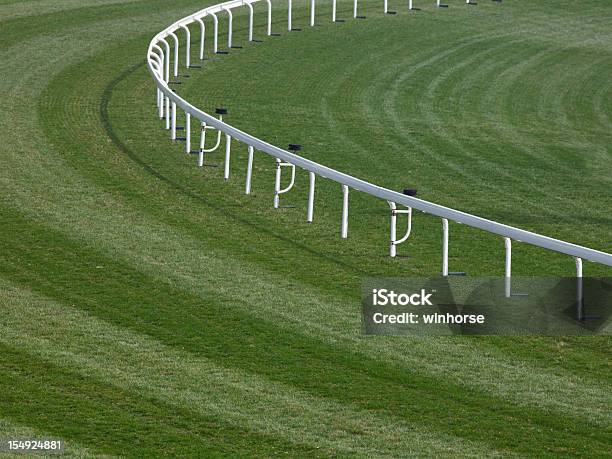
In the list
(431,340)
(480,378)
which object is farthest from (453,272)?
(480,378)

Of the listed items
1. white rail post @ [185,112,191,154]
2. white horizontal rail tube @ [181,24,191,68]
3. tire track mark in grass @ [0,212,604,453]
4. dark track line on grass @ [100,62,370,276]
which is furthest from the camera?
white horizontal rail tube @ [181,24,191,68]

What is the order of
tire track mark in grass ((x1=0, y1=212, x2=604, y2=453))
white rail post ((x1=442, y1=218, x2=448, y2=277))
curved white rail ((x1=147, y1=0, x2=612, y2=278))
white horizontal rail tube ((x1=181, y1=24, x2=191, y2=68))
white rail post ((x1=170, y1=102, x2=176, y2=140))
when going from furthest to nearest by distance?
white horizontal rail tube ((x1=181, y1=24, x2=191, y2=68)) → white rail post ((x1=170, y1=102, x2=176, y2=140)) → white rail post ((x1=442, y1=218, x2=448, y2=277)) → curved white rail ((x1=147, y1=0, x2=612, y2=278)) → tire track mark in grass ((x1=0, y1=212, x2=604, y2=453))

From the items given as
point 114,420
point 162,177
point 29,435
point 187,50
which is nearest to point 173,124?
point 162,177

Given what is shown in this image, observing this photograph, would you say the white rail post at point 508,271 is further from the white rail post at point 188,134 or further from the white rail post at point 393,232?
the white rail post at point 188,134

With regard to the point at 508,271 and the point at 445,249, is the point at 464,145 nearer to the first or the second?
the point at 445,249

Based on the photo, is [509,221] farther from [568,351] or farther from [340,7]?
[340,7]

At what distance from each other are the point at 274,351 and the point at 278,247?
138 inches

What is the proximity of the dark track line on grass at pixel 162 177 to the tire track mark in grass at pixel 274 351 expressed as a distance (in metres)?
1.91

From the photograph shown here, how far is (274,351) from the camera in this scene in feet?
37.8

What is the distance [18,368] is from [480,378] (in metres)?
3.78

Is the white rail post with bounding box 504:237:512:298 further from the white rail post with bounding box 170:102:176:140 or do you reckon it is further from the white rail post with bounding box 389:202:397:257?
the white rail post with bounding box 170:102:176:140

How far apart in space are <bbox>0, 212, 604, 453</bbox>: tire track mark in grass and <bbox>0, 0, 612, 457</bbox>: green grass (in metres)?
0.03

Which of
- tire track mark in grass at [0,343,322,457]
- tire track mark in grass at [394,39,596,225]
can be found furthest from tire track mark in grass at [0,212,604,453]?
tire track mark in grass at [394,39,596,225]

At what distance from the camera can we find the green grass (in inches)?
396
